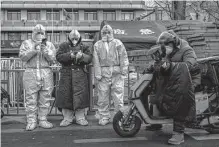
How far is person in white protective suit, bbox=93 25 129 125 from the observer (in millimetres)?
7117

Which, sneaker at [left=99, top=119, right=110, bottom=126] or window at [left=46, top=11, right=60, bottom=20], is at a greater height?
window at [left=46, top=11, right=60, bottom=20]

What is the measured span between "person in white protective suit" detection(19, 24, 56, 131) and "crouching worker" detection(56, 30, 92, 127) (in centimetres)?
26

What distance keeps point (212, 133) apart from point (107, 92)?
219 cm

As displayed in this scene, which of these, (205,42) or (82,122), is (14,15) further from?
(82,122)

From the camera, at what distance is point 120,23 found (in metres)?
15.4

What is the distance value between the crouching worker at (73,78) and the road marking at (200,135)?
2.10m

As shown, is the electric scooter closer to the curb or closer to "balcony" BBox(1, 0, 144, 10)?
the curb

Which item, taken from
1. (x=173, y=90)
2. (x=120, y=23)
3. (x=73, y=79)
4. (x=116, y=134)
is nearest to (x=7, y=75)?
(x=73, y=79)

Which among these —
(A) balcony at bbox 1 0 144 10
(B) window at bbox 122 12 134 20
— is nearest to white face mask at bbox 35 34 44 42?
(A) balcony at bbox 1 0 144 10

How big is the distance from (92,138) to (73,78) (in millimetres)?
1448

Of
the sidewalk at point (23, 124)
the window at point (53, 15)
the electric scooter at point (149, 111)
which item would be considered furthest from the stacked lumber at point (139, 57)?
the window at point (53, 15)

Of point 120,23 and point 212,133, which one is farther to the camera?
point 120,23

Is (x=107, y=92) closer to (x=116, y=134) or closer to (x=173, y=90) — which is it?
(x=116, y=134)

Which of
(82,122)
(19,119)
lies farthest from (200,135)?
(19,119)
